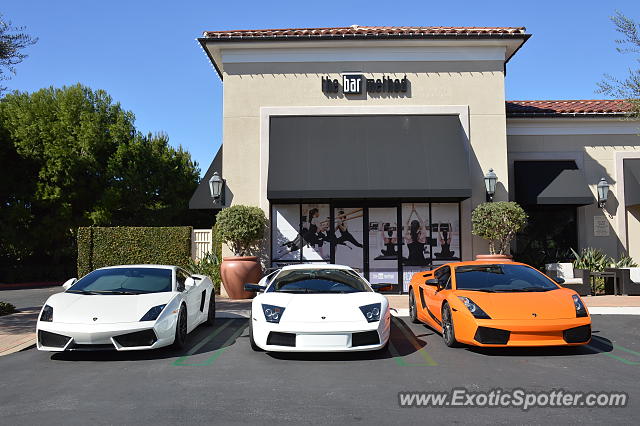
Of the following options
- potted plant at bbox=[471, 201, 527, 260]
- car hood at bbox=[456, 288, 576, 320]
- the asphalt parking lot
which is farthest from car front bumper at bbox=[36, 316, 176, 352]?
potted plant at bbox=[471, 201, 527, 260]

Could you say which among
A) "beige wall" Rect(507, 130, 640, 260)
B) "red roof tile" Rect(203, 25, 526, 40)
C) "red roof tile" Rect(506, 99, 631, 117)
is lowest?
"beige wall" Rect(507, 130, 640, 260)

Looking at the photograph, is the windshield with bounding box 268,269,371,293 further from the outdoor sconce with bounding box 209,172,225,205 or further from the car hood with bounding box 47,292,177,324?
the outdoor sconce with bounding box 209,172,225,205

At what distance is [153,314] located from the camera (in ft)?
22.0

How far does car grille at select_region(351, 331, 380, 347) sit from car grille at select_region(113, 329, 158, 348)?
2625 millimetres

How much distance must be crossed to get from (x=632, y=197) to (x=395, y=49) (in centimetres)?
876

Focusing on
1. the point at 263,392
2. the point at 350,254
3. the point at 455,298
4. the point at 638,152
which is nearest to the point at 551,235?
the point at 638,152

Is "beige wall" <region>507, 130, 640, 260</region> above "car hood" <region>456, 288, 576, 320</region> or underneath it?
above

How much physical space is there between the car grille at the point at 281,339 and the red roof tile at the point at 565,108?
42.1 feet

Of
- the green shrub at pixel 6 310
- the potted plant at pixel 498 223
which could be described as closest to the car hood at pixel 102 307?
the green shrub at pixel 6 310

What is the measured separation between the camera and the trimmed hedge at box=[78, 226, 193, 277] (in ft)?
51.9

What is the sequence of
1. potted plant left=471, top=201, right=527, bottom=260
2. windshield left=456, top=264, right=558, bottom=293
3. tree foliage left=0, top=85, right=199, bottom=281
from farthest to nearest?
tree foliage left=0, top=85, right=199, bottom=281, potted plant left=471, top=201, right=527, bottom=260, windshield left=456, top=264, right=558, bottom=293

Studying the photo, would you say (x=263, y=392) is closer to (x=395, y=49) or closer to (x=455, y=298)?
(x=455, y=298)

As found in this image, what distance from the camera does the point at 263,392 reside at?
512 cm

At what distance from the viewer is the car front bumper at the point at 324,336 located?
6.20m
